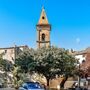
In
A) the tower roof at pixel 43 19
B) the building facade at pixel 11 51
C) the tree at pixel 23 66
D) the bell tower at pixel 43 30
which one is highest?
the tower roof at pixel 43 19

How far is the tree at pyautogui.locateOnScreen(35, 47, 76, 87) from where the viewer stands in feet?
247

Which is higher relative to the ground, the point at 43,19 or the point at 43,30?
the point at 43,19

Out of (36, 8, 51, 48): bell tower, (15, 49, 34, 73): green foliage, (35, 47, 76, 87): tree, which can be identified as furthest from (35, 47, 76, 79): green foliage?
(36, 8, 51, 48): bell tower

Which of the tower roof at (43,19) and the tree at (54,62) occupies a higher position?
the tower roof at (43,19)

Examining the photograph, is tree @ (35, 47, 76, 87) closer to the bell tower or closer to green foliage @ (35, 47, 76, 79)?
green foliage @ (35, 47, 76, 79)

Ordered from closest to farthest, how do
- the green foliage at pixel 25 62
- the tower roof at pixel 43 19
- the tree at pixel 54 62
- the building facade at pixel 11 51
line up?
the green foliage at pixel 25 62, the tree at pixel 54 62, the building facade at pixel 11 51, the tower roof at pixel 43 19

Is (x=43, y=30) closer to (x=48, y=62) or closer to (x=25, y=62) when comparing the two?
(x=48, y=62)

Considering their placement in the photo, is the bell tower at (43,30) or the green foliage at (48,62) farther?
the bell tower at (43,30)

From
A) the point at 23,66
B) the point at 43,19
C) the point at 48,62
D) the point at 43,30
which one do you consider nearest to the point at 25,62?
the point at 23,66

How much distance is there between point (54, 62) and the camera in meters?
75.8

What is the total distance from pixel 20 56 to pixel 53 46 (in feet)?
26.4

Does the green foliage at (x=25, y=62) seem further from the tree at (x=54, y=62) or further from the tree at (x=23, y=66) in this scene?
the tree at (x=54, y=62)

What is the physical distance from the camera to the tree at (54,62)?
75.2 metres

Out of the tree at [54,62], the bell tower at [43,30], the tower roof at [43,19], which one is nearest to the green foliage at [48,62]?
the tree at [54,62]
